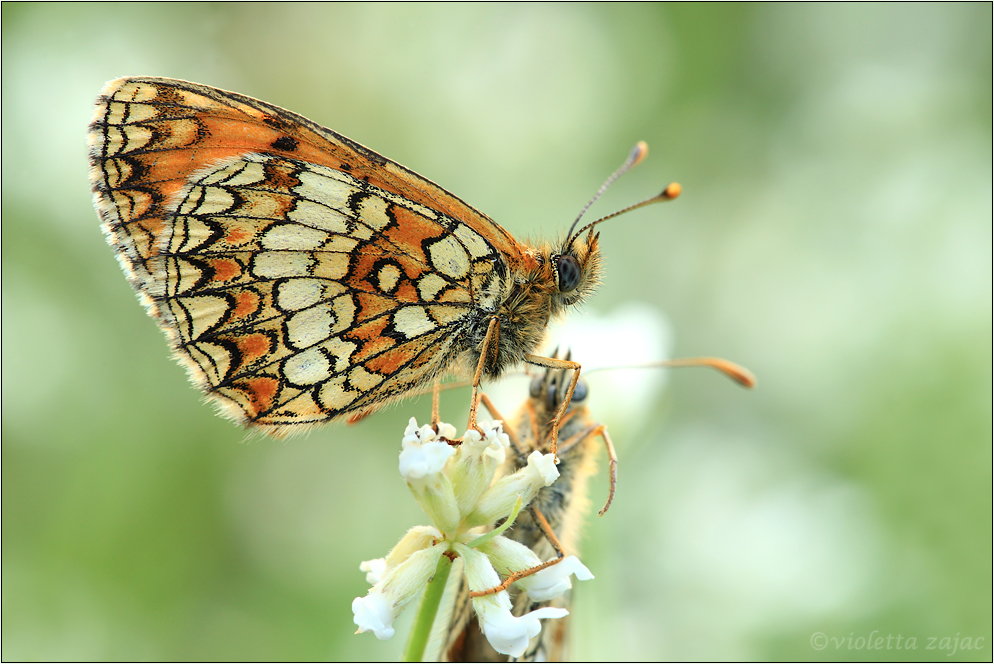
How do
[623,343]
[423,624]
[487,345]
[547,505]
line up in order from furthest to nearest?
[623,343] < [487,345] < [547,505] < [423,624]

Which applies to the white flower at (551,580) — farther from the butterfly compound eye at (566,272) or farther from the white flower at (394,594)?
the butterfly compound eye at (566,272)

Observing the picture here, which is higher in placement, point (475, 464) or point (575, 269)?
point (575, 269)

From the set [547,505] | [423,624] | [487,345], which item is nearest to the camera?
[423,624]

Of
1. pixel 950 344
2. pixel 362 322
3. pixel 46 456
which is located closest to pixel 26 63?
pixel 46 456

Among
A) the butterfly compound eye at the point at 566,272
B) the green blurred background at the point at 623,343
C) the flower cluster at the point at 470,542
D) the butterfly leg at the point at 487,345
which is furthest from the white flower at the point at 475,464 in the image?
the green blurred background at the point at 623,343

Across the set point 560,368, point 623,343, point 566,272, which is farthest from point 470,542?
point 623,343

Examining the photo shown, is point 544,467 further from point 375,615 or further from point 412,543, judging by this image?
point 375,615
